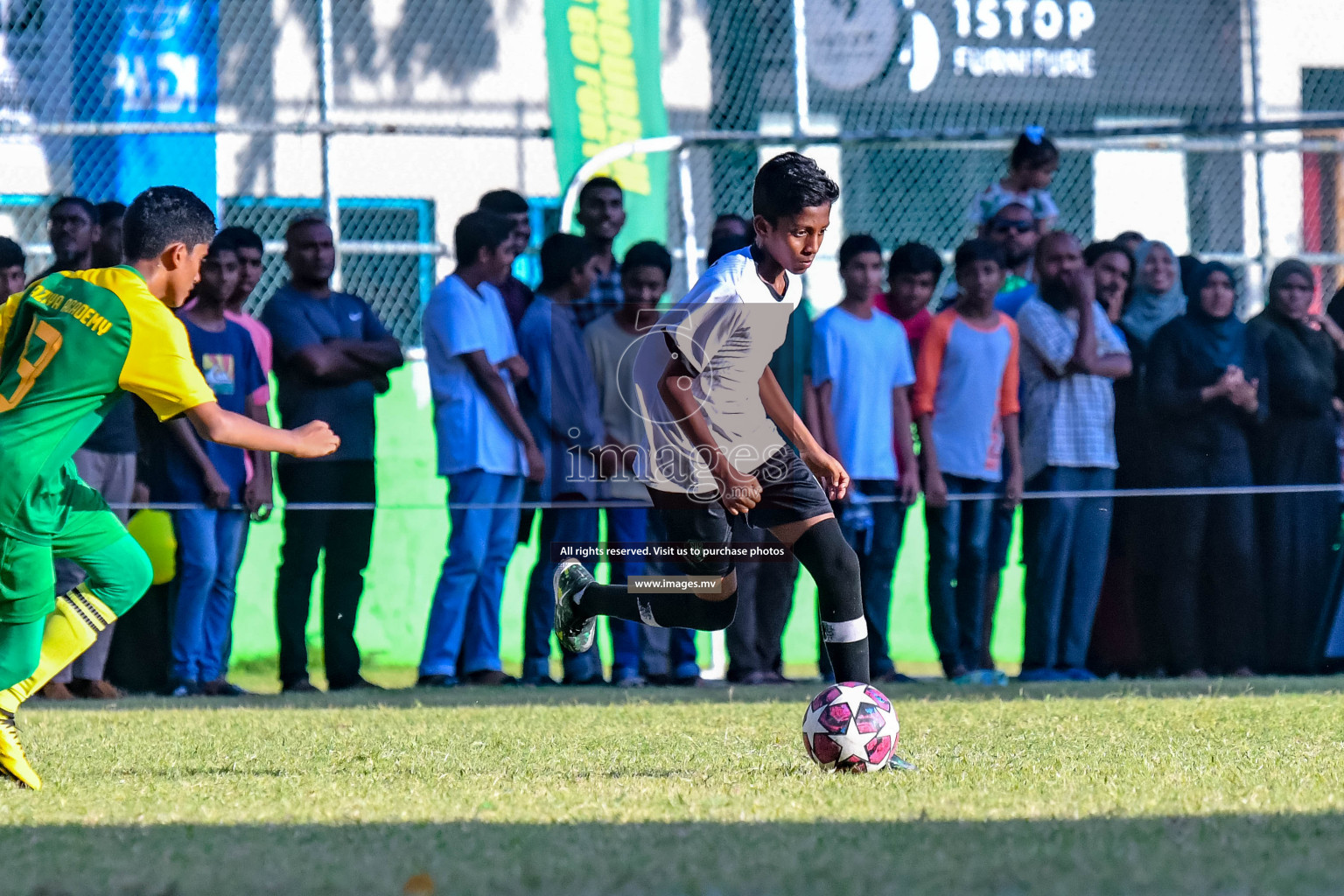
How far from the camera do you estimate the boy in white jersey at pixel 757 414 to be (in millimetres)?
5363

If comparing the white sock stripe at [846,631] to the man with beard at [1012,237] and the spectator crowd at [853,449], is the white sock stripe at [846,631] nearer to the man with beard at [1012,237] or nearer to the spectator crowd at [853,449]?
the spectator crowd at [853,449]

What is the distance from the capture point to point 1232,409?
987 cm

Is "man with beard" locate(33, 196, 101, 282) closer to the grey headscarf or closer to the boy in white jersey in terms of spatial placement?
the boy in white jersey

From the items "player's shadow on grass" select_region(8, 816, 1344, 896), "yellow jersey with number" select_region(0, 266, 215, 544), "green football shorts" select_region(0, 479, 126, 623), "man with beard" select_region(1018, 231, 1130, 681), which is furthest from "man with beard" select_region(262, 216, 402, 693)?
"player's shadow on grass" select_region(8, 816, 1344, 896)

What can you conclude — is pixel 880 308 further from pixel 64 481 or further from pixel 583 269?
pixel 64 481

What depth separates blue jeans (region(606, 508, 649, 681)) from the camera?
30.6ft

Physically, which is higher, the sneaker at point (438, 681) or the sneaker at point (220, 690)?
the sneaker at point (220, 690)

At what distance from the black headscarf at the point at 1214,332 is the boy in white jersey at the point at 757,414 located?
461 cm

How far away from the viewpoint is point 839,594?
5391mm

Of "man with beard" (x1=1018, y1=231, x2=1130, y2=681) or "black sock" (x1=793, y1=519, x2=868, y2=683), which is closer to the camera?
"black sock" (x1=793, y1=519, x2=868, y2=683)

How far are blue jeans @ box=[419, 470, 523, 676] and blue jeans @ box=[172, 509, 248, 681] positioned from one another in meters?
1.01

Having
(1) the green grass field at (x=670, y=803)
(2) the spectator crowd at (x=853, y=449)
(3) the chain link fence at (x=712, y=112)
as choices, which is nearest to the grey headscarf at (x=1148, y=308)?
(2) the spectator crowd at (x=853, y=449)

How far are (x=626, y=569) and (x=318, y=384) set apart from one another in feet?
6.16

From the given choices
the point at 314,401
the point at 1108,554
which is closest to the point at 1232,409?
the point at 1108,554
